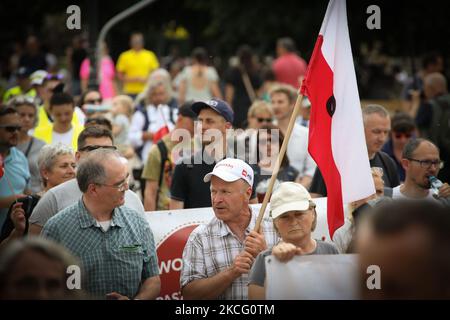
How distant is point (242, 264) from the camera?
18.4 ft

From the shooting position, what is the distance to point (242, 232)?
6.09 m

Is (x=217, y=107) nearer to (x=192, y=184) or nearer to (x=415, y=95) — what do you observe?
(x=192, y=184)

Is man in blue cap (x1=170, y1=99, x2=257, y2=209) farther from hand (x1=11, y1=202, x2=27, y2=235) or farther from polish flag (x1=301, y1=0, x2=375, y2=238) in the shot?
hand (x1=11, y1=202, x2=27, y2=235)

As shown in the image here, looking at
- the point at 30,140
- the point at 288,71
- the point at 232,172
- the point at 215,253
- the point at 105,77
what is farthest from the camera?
the point at 105,77

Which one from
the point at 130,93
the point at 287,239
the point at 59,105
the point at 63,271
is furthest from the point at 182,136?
the point at 130,93

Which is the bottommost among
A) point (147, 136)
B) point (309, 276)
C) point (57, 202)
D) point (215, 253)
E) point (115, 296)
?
point (115, 296)

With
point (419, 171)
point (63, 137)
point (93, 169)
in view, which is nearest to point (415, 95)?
point (63, 137)

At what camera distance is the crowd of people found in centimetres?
304

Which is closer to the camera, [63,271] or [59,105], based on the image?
[63,271]

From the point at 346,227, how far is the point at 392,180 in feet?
6.06

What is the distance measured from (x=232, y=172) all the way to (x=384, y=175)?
Result: 8.24ft

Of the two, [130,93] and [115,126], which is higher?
[130,93]

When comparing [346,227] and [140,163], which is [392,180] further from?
[140,163]

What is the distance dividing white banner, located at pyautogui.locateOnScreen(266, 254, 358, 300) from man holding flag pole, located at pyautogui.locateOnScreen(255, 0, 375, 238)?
4.08ft
